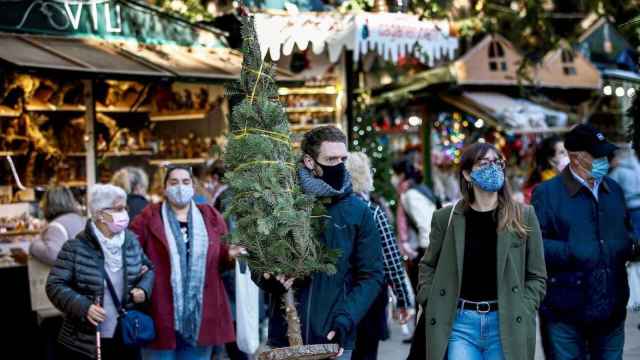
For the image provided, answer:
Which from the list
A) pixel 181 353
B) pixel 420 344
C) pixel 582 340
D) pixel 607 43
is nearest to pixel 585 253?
pixel 582 340

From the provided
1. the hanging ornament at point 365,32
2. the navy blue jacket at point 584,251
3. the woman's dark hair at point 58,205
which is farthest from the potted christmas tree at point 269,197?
the hanging ornament at point 365,32

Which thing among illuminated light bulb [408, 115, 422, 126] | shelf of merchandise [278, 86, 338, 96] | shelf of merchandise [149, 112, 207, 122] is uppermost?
shelf of merchandise [278, 86, 338, 96]

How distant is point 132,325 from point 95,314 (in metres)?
0.29

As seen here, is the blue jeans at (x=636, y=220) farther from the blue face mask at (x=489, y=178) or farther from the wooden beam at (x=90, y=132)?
the wooden beam at (x=90, y=132)

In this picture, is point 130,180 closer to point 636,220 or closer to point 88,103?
point 88,103

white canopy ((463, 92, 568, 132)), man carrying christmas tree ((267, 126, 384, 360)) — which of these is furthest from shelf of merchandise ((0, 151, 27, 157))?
white canopy ((463, 92, 568, 132))

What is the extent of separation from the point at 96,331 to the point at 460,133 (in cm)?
1155

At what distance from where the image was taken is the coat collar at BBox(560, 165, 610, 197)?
7500mm

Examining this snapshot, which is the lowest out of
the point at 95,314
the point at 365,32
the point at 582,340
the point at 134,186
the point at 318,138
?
the point at 582,340

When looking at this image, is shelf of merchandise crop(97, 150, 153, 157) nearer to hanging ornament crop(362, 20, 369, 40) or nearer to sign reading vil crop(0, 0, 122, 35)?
sign reading vil crop(0, 0, 122, 35)

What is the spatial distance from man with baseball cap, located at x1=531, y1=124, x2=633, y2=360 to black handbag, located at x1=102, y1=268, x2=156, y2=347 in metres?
2.62

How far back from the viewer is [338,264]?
6.28m

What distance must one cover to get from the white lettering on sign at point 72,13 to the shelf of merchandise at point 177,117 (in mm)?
1927

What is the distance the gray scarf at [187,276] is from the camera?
8.02m
